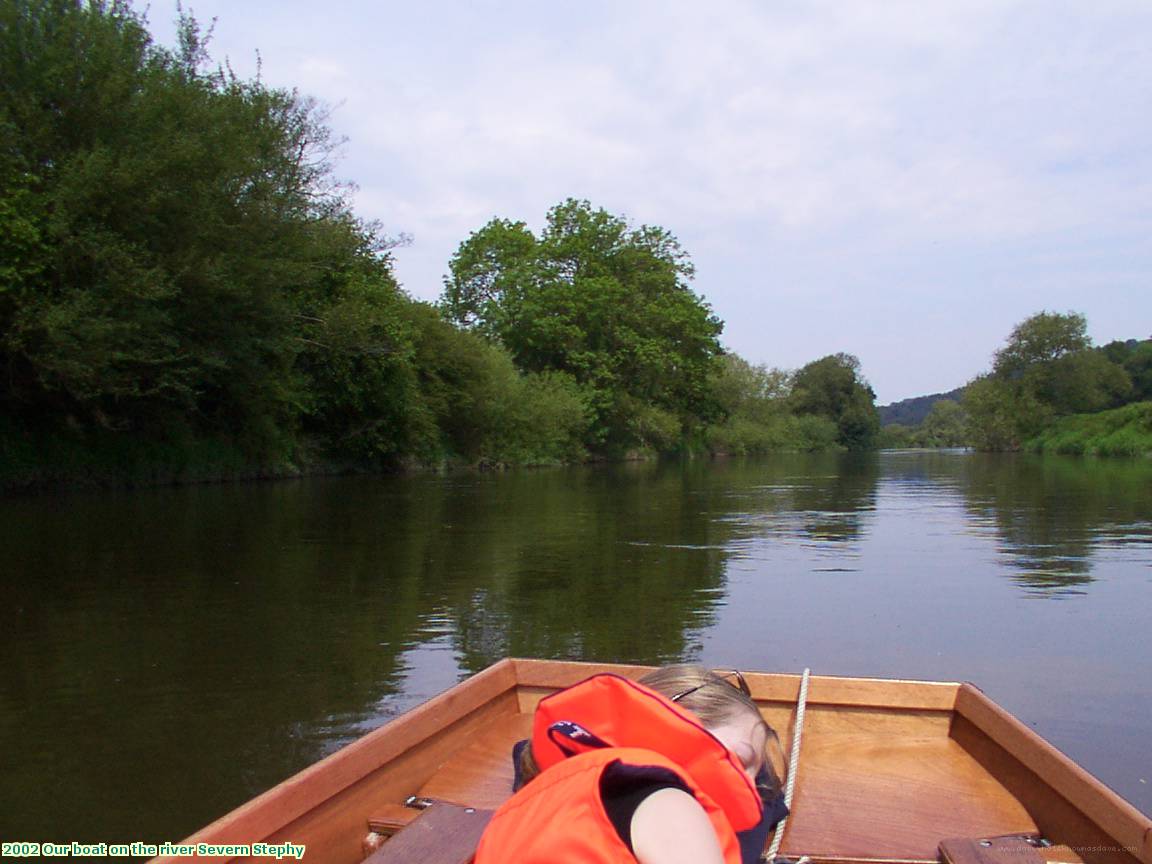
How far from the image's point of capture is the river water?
443 cm

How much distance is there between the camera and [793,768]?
279 centimetres

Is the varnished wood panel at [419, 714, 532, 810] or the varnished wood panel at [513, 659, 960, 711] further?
the varnished wood panel at [513, 659, 960, 711]

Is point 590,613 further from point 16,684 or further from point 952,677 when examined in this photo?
point 16,684

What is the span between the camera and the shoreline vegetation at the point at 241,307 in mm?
17531

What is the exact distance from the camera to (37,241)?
16.7 m

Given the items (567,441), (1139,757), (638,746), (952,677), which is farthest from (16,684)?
(567,441)

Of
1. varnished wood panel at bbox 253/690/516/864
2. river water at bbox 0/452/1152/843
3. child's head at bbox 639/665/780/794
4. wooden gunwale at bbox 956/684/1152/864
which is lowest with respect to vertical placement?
river water at bbox 0/452/1152/843

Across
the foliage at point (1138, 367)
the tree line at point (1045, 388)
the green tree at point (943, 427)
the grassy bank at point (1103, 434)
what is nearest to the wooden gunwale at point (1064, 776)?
the grassy bank at point (1103, 434)

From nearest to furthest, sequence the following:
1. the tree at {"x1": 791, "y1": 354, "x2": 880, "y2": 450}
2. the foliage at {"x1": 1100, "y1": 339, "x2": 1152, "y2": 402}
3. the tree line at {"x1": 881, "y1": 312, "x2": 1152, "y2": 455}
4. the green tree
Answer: the tree line at {"x1": 881, "y1": 312, "x2": 1152, "y2": 455}, the foliage at {"x1": 1100, "y1": 339, "x2": 1152, "y2": 402}, the tree at {"x1": 791, "y1": 354, "x2": 880, "y2": 450}, the green tree

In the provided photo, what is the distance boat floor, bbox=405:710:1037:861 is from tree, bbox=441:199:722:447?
4044 cm

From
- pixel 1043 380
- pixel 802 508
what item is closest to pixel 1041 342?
pixel 1043 380

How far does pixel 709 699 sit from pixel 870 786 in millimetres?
1409

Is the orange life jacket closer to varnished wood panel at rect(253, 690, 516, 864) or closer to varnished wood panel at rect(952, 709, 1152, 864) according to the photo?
varnished wood panel at rect(253, 690, 516, 864)

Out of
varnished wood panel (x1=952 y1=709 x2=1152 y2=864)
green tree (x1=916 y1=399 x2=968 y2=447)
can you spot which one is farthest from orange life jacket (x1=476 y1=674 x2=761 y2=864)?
green tree (x1=916 y1=399 x2=968 y2=447)
